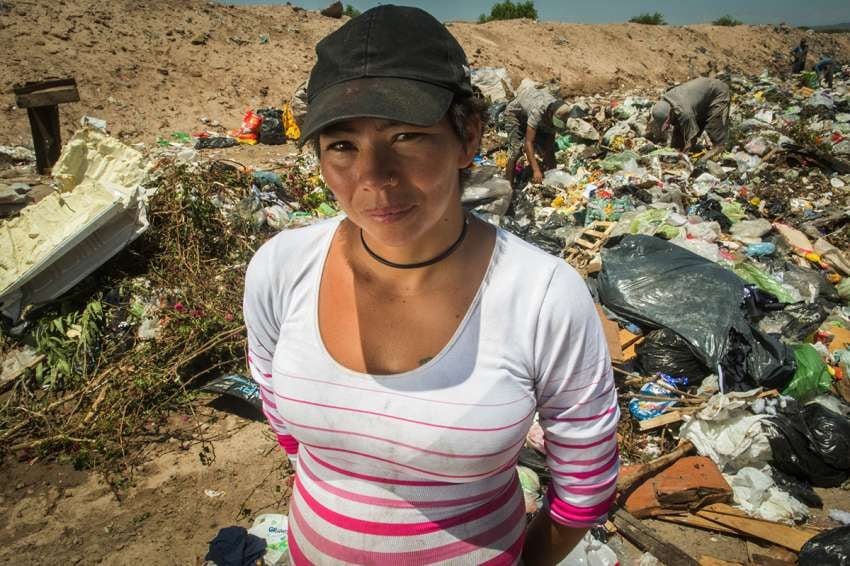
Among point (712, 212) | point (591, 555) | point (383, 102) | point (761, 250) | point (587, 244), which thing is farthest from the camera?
point (712, 212)

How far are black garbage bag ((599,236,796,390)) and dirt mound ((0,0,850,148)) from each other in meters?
9.38

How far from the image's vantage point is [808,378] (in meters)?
3.62

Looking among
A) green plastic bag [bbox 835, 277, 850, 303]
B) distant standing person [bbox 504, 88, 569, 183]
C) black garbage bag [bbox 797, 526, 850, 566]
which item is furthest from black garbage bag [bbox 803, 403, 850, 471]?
distant standing person [bbox 504, 88, 569, 183]

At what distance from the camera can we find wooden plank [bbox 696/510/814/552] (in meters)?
2.72

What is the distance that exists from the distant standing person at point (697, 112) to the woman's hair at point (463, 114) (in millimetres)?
9100

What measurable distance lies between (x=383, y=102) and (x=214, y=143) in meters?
9.23

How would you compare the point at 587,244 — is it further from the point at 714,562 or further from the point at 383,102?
the point at 383,102

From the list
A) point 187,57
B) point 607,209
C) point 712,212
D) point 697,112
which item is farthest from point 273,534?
point 187,57

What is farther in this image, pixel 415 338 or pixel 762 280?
pixel 762 280

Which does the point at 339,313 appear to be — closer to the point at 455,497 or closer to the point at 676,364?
the point at 455,497

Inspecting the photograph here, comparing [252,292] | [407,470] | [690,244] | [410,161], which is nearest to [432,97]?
[410,161]

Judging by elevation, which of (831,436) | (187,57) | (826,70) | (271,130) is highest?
(826,70)

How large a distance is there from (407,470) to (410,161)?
645mm

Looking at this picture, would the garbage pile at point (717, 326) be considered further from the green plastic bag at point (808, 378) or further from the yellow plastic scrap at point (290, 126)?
the yellow plastic scrap at point (290, 126)
